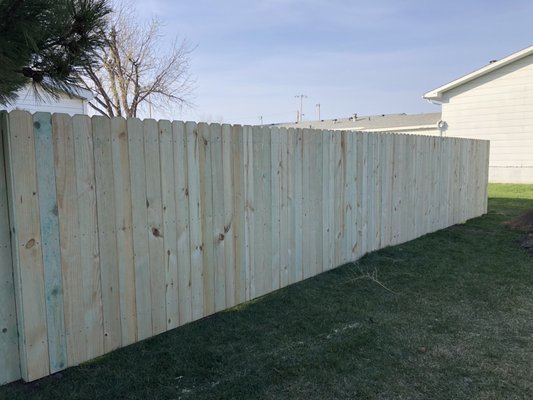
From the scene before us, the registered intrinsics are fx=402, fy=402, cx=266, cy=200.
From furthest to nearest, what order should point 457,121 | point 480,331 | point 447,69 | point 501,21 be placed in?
point 447,69 → point 457,121 → point 501,21 → point 480,331

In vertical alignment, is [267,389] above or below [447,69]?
below

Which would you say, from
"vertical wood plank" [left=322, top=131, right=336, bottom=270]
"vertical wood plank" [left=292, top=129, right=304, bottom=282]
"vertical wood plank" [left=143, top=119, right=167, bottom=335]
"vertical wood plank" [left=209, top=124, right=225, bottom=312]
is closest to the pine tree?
"vertical wood plank" [left=143, top=119, right=167, bottom=335]

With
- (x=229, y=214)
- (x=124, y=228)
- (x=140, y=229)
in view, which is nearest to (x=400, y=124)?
(x=229, y=214)

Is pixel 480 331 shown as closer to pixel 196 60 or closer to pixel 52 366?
pixel 52 366

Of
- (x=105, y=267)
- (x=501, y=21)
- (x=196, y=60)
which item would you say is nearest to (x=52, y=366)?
(x=105, y=267)

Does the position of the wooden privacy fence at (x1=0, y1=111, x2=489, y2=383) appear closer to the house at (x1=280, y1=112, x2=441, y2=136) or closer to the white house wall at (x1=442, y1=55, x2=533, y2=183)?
the house at (x1=280, y1=112, x2=441, y2=136)

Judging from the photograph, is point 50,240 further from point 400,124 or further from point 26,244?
point 400,124

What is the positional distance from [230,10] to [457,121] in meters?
10.8

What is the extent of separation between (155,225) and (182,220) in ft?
0.76

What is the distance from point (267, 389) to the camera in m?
2.32

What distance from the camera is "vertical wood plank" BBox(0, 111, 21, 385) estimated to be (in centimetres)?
219

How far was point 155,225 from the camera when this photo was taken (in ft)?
9.39

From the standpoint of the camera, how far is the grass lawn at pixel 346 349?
2.31 metres

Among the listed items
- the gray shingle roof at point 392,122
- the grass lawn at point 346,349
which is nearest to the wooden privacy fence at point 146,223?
the grass lawn at point 346,349
